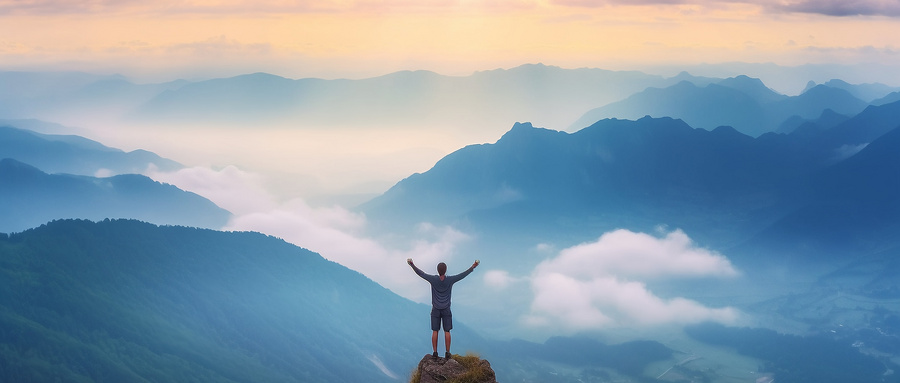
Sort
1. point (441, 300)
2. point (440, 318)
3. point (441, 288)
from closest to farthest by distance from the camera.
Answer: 1. point (441, 288)
2. point (441, 300)
3. point (440, 318)

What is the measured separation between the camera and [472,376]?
50469 mm

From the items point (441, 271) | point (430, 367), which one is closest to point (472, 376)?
point (430, 367)

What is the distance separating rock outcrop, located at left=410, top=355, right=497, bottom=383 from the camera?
50500 mm

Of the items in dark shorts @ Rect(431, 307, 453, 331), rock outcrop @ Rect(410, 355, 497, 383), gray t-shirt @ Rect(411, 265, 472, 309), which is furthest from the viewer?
dark shorts @ Rect(431, 307, 453, 331)

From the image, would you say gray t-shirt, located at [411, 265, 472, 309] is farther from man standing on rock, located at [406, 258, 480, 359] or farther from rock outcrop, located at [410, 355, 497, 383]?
rock outcrop, located at [410, 355, 497, 383]

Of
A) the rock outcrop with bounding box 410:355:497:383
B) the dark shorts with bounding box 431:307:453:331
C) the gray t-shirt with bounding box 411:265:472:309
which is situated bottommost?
the rock outcrop with bounding box 410:355:497:383

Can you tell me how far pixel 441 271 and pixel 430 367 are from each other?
6.01 meters

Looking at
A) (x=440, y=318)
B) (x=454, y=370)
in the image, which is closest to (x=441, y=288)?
(x=440, y=318)

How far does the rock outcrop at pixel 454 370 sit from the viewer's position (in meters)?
50.5

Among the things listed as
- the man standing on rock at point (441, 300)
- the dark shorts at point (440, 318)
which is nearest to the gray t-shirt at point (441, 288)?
the man standing on rock at point (441, 300)

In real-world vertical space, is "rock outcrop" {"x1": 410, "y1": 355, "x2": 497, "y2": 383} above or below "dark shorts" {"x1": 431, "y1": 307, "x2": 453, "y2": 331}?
below

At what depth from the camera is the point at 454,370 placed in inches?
2018

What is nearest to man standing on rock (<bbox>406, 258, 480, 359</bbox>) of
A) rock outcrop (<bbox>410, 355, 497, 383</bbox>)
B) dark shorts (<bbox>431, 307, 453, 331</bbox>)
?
dark shorts (<bbox>431, 307, 453, 331</bbox>)

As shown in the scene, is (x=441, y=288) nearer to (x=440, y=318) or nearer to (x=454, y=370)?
(x=440, y=318)
